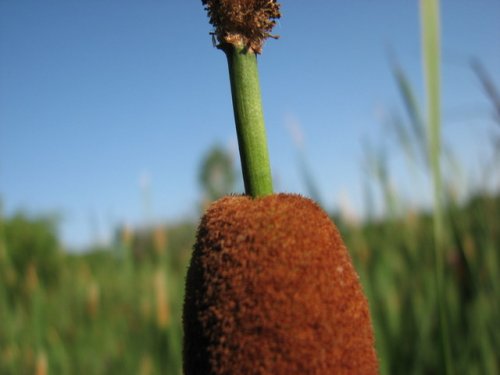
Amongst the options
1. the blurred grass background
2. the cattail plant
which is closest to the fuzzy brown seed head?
the cattail plant

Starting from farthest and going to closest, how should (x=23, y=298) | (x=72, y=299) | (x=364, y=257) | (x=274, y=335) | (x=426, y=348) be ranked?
(x=23, y=298) < (x=72, y=299) < (x=364, y=257) < (x=426, y=348) < (x=274, y=335)

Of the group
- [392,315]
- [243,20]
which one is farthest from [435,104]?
[392,315]

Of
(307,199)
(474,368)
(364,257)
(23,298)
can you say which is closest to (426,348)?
(474,368)

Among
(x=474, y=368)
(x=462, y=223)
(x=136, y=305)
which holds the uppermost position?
(x=462, y=223)

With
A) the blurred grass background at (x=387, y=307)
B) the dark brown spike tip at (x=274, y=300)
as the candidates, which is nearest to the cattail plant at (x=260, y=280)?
the dark brown spike tip at (x=274, y=300)

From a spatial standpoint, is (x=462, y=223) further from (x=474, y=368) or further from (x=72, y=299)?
(x=72, y=299)

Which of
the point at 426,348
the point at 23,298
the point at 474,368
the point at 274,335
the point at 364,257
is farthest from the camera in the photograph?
the point at 23,298

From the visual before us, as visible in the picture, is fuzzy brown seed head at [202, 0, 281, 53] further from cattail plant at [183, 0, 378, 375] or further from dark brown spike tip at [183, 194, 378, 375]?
dark brown spike tip at [183, 194, 378, 375]

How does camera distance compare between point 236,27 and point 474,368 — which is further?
point 474,368
